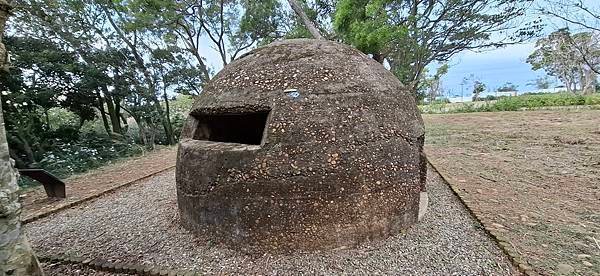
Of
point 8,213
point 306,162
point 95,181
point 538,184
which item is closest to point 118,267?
point 8,213

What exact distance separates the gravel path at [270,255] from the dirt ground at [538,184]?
1.37 ft

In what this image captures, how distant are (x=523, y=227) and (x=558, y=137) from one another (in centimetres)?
820

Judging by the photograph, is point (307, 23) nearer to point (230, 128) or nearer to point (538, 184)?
point (230, 128)

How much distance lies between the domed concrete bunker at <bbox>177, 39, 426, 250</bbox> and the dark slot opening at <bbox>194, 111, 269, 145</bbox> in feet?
1.28

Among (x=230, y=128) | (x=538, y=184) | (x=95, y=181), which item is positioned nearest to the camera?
(x=230, y=128)

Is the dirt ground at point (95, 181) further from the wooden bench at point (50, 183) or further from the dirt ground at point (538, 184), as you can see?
the dirt ground at point (538, 184)

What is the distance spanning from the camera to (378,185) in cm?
331

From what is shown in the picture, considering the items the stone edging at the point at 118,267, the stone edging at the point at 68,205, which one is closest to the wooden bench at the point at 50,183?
the stone edging at the point at 68,205

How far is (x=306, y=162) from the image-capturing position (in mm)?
3133

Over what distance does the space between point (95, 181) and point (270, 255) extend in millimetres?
6407

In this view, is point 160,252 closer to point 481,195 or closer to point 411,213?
point 411,213

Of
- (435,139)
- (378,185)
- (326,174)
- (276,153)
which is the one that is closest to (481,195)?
(378,185)

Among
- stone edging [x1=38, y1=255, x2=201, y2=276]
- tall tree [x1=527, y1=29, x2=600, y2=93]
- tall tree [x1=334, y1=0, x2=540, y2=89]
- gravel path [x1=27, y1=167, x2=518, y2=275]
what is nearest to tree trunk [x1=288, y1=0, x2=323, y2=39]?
tall tree [x1=334, y1=0, x2=540, y2=89]

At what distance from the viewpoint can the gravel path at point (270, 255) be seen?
9.89 ft
